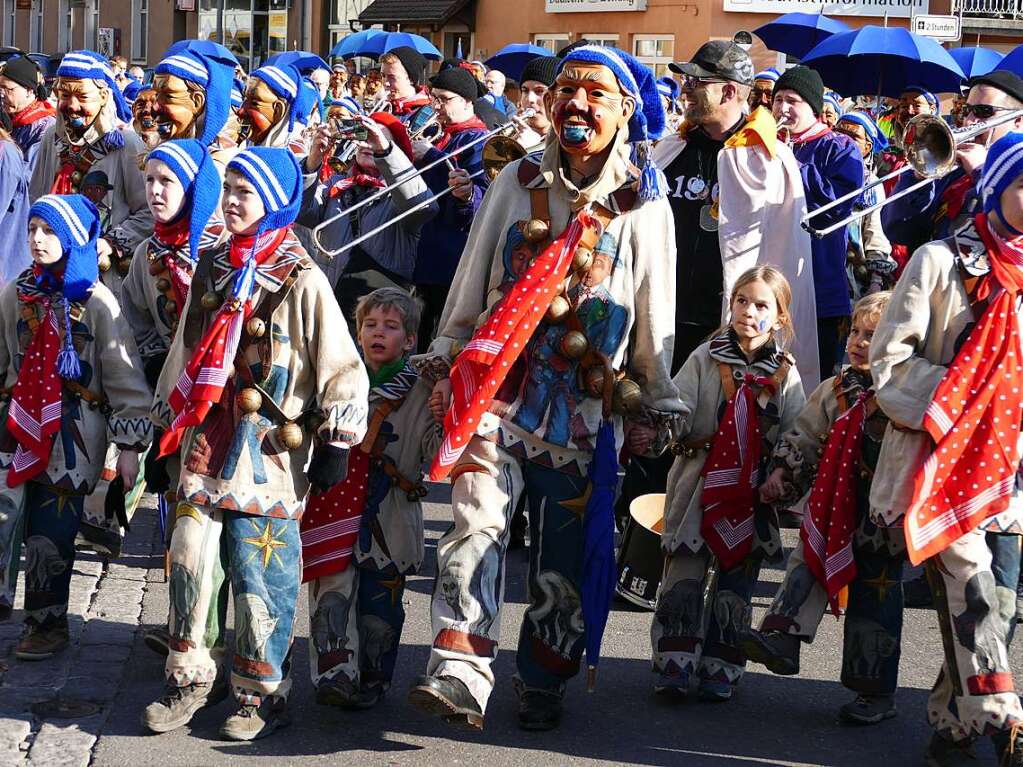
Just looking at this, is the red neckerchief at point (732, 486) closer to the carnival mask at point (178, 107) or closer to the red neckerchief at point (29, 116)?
the carnival mask at point (178, 107)

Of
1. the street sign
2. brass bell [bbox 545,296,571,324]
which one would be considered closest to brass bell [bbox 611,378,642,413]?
brass bell [bbox 545,296,571,324]

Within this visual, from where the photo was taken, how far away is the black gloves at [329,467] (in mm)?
4797

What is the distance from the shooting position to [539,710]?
5.06 m

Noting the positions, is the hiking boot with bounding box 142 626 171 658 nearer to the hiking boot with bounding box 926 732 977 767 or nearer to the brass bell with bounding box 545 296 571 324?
the brass bell with bounding box 545 296 571 324

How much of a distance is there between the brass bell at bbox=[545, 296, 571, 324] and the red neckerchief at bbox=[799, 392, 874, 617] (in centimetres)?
96

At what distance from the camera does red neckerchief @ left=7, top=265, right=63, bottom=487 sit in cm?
542

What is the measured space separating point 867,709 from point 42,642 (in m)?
2.69

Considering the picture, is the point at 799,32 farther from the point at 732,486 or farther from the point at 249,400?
the point at 249,400

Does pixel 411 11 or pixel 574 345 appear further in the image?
pixel 411 11

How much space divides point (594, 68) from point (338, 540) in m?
1.63

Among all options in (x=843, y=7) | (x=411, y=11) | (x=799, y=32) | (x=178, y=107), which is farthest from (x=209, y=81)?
(x=411, y=11)

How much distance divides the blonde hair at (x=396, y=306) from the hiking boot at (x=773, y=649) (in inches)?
57.2

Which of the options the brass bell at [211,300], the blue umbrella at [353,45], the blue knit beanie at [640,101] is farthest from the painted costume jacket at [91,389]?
the blue umbrella at [353,45]

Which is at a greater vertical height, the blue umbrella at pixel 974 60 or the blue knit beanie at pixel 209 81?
the blue umbrella at pixel 974 60
